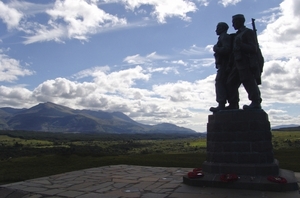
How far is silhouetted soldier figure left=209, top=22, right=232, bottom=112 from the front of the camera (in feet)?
28.6

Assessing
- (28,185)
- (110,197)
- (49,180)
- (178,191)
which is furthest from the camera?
(49,180)

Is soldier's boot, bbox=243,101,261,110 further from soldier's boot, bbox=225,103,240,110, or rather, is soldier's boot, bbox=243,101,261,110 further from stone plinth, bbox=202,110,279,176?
soldier's boot, bbox=225,103,240,110

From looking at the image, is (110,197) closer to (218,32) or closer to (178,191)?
(178,191)

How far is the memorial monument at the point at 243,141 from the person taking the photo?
7078mm

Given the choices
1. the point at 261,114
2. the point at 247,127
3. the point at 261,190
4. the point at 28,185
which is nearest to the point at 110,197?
the point at 28,185

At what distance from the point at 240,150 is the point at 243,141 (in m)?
0.26

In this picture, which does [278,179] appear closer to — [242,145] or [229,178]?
[229,178]

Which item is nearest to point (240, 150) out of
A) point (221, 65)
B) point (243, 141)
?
point (243, 141)

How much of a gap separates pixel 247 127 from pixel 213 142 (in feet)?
3.50

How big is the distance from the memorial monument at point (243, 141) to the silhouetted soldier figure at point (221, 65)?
150mm

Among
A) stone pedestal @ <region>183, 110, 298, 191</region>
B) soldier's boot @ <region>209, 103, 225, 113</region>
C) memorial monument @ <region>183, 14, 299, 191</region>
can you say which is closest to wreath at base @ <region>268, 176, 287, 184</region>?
memorial monument @ <region>183, 14, 299, 191</region>

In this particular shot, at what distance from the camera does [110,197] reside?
636 cm

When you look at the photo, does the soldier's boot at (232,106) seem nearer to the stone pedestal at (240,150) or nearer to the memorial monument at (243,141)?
the memorial monument at (243,141)

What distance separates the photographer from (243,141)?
25.5ft
